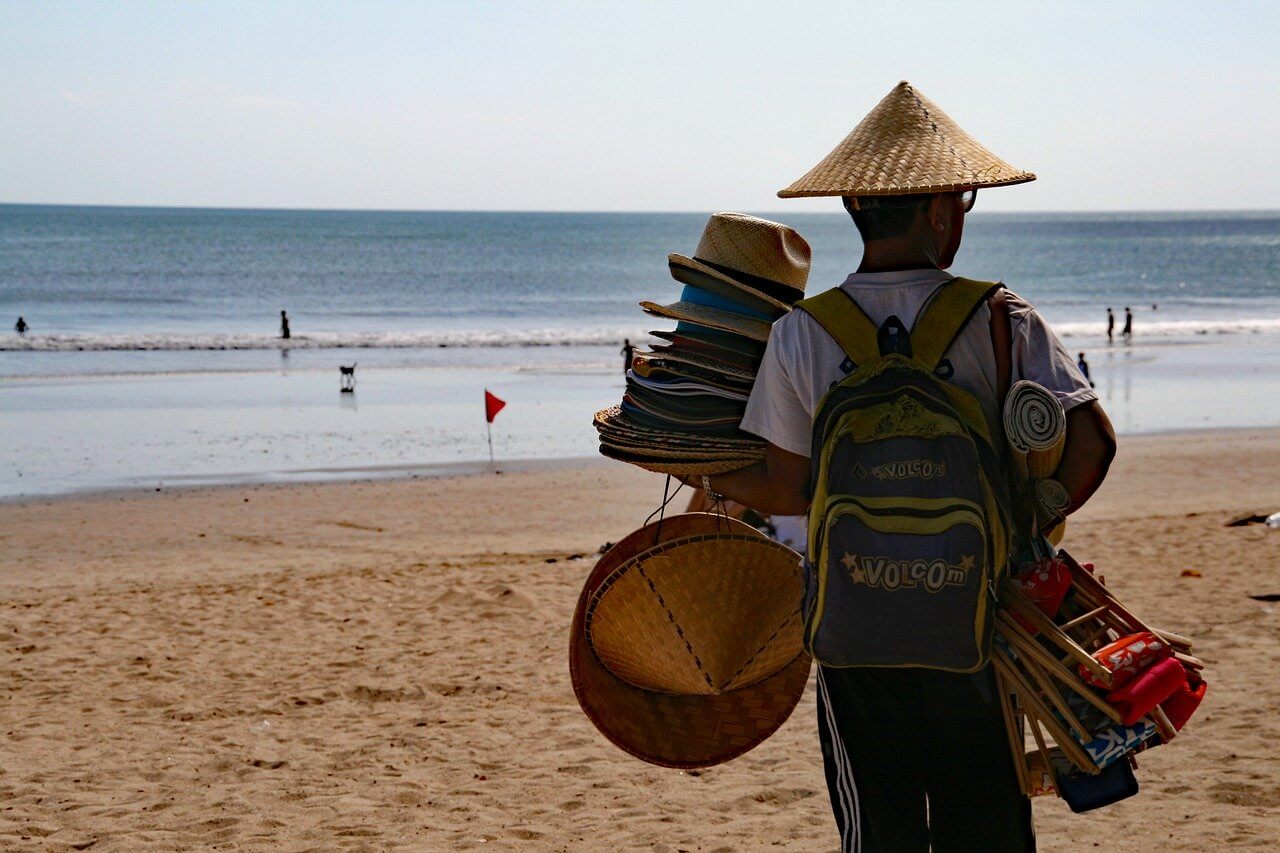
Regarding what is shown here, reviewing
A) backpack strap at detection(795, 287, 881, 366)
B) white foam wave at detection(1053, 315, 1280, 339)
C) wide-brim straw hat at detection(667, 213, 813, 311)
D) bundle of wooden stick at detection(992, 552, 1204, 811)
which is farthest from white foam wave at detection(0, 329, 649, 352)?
bundle of wooden stick at detection(992, 552, 1204, 811)

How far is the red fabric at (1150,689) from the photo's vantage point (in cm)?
219

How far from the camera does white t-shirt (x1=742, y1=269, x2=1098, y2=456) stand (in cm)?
219

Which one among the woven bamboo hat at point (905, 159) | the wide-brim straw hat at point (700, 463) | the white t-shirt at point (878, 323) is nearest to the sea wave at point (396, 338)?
the wide-brim straw hat at point (700, 463)

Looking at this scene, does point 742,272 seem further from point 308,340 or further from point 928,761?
point 308,340

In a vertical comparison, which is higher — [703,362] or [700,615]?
[703,362]

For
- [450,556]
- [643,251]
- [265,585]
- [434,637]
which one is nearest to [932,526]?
[434,637]

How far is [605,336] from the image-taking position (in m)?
42.5

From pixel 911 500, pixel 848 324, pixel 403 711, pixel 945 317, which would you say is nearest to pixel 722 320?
pixel 848 324

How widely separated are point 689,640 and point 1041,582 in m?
1.07

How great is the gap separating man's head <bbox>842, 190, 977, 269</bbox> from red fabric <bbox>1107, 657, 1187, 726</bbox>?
2.79 feet

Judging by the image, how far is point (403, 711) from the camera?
6051 mm

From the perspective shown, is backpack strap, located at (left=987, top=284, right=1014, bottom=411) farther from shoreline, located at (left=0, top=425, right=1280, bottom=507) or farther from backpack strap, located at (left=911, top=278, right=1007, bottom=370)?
shoreline, located at (left=0, top=425, right=1280, bottom=507)

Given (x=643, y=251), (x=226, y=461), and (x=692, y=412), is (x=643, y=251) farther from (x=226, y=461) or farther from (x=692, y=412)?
(x=692, y=412)

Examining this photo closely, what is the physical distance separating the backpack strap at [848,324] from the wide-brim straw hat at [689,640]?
96cm
